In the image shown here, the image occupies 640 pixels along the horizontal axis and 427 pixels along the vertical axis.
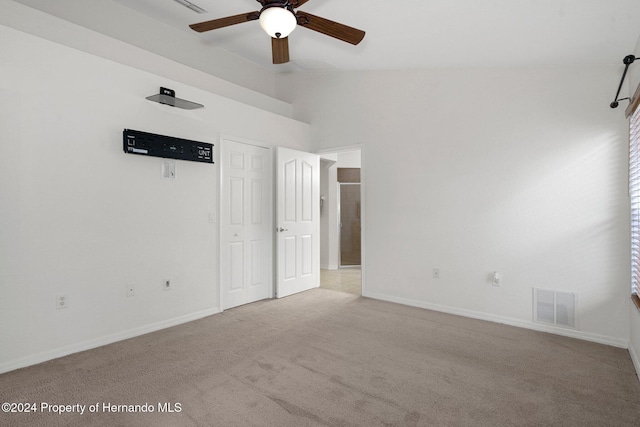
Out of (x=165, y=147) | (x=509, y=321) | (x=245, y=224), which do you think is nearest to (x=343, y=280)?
(x=245, y=224)

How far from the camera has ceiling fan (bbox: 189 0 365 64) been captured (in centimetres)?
205

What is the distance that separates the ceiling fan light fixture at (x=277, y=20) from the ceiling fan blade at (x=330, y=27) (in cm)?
16

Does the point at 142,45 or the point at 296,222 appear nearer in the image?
the point at 142,45

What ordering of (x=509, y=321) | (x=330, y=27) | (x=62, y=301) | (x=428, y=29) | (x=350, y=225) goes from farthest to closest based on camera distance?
(x=350, y=225)
(x=509, y=321)
(x=428, y=29)
(x=62, y=301)
(x=330, y=27)

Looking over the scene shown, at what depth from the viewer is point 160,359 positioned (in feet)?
8.73

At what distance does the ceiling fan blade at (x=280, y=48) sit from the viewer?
2.48m

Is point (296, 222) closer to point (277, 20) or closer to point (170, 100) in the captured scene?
point (170, 100)

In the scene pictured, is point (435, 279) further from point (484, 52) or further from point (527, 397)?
point (484, 52)

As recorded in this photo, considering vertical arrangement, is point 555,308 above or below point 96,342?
above

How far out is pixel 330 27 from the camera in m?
2.30

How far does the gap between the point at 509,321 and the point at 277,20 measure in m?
3.54

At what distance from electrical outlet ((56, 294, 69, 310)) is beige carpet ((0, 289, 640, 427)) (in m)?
0.41

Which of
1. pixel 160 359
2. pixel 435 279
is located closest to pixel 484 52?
pixel 435 279

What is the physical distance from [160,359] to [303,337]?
1.20 m
